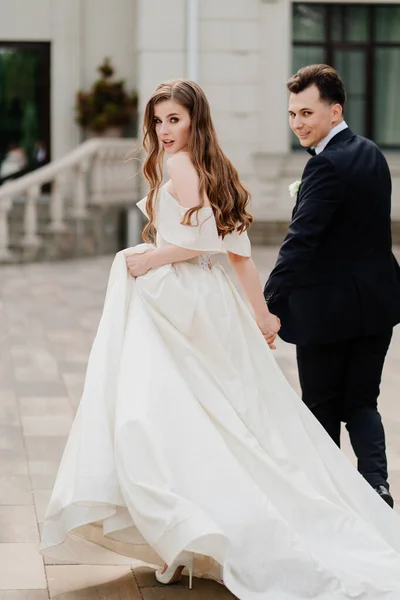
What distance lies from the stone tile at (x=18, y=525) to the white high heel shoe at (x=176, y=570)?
0.67 meters

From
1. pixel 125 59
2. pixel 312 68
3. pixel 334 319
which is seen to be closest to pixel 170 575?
pixel 334 319

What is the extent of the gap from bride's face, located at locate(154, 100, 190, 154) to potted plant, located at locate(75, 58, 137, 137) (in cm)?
1195

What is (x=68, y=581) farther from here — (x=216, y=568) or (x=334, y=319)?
(x=334, y=319)

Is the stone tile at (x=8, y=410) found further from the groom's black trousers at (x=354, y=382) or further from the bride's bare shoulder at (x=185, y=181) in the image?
the bride's bare shoulder at (x=185, y=181)

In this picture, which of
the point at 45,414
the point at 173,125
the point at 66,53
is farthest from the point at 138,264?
the point at 66,53

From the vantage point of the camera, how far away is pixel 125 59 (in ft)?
52.5

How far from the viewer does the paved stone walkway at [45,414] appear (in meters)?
3.53

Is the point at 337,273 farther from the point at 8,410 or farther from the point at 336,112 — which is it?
the point at 8,410

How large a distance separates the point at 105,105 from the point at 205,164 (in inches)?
478

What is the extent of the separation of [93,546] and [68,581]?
0.43ft

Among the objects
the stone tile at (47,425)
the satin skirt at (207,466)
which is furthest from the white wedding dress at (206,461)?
the stone tile at (47,425)

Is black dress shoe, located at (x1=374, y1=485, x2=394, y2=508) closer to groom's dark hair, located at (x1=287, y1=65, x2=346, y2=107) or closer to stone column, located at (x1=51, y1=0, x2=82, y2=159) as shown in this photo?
groom's dark hair, located at (x1=287, y1=65, x2=346, y2=107)

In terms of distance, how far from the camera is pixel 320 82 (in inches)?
153

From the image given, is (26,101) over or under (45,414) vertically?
over
